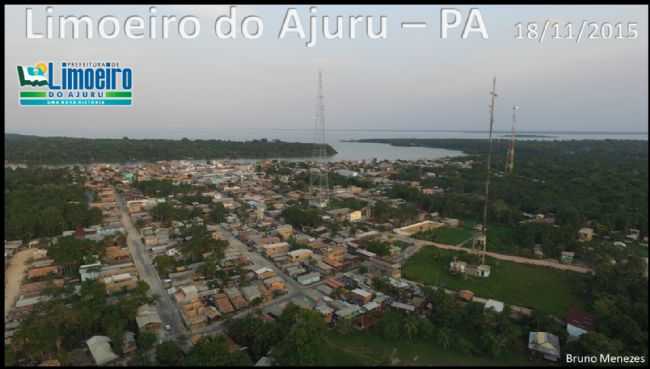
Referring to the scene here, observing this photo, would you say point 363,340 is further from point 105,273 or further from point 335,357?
point 105,273

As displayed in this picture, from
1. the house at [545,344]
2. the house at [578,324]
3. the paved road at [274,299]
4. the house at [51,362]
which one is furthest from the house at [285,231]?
the house at [578,324]

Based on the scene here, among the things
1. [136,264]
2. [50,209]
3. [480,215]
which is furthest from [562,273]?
[50,209]

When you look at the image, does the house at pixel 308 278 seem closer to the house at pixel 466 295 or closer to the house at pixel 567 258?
the house at pixel 466 295

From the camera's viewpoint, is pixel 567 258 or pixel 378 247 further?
pixel 378 247

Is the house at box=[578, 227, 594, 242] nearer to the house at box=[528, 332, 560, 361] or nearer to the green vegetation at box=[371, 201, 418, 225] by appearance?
the green vegetation at box=[371, 201, 418, 225]

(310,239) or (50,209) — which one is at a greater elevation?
(50,209)

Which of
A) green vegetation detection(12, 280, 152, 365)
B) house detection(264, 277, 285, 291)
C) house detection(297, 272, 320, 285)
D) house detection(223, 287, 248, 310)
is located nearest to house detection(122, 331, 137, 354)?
green vegetation detection(12, 280, 152, 365)

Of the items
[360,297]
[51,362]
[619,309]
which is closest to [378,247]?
[360,297]

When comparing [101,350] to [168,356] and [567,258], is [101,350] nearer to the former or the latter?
[168,356]
